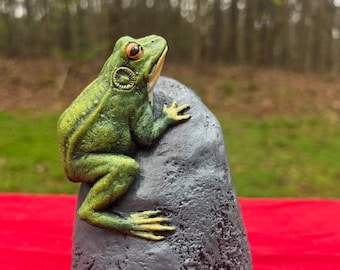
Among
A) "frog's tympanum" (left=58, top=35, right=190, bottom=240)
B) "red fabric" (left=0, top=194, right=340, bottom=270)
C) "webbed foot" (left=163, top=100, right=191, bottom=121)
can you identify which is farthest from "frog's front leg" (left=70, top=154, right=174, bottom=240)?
"red fabric" (left=0, top=194, right=340, bottom=270)

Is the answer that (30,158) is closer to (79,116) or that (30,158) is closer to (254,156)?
(254,156)

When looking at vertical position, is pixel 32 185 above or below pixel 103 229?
below

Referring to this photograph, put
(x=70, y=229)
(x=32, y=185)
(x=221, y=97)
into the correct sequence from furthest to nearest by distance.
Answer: (x=221, y=97), (x=32, y=185), (x=70, y=229)

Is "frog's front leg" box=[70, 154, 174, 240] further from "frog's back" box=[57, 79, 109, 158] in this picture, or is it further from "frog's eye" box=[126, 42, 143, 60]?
"frog's eye" box=[126, 42, 143, 60]

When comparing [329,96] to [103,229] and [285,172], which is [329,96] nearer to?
[285,172]

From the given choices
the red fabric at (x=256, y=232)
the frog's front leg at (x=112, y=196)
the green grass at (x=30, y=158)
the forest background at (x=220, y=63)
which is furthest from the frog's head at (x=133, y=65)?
the forest background at (x=220, y=63)

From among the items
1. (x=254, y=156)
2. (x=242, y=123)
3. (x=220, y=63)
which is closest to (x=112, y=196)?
(x=254, y=156)

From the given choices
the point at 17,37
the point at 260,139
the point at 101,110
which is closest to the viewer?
the point at 101,110

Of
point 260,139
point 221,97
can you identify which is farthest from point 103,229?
point 221,97
